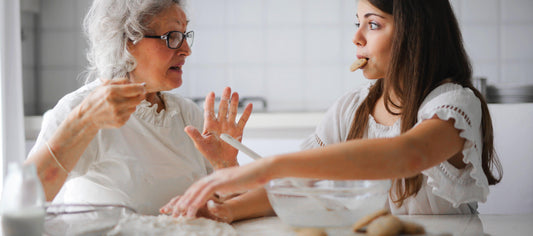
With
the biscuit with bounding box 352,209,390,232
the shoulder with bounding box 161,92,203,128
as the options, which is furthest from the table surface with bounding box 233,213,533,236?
the shoulder with bounding box 161,92,203,128

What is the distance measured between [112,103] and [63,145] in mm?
193

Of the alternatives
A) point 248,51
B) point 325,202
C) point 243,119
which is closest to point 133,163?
point 243,119

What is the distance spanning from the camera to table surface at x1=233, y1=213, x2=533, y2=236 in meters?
0.89

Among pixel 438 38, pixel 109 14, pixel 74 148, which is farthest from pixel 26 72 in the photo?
pixel 438 38

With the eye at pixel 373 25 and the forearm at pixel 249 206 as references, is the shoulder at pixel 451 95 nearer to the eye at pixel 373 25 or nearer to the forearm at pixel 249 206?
the eye at pixel 373 25

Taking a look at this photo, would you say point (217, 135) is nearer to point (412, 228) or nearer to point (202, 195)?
point (202, 195)

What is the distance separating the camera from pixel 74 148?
3.94 ft

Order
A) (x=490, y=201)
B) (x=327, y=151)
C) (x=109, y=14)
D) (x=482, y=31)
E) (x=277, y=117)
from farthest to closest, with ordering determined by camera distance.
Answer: (x=482, y=31) < (x=277, y=117) < (x=490, y=201) < (x=109, y=14) < (x=327, y=151)

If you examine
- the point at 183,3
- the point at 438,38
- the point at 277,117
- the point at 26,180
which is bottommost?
the point at 277,117

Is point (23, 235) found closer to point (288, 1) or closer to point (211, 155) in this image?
point (211, 155)

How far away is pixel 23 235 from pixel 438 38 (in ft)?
3.56

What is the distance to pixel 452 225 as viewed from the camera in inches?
37.4

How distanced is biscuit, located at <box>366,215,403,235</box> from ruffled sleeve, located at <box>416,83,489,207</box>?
345 mm

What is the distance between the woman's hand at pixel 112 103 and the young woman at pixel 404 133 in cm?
26
